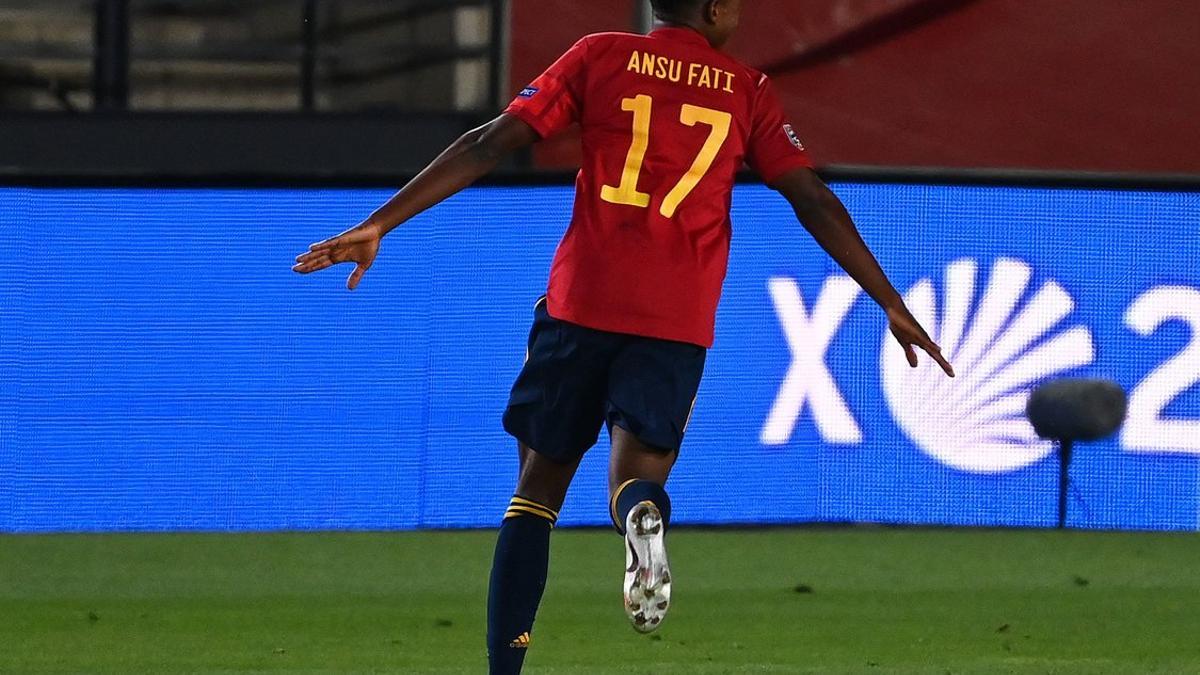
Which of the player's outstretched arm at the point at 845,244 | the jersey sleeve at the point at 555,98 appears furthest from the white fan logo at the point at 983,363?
the jersey sleeve at the point at 555,98

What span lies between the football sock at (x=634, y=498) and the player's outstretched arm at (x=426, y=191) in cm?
70

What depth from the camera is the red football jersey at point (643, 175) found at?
4.54m

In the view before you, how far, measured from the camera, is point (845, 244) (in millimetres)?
4707

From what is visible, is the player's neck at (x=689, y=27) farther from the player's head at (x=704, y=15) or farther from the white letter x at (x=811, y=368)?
the white letter x at (x=811, y=368)

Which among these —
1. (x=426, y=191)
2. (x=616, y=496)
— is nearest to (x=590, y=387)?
(x=616, y=496)

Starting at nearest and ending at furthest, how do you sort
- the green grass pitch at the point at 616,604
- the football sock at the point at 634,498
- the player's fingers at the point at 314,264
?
the player's fingers at the point at 314,264, the football sock at the point at 634,498, the green grass pitch at the point at 616,604

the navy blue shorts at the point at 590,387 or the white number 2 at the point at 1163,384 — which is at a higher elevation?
the navy blue shorts at the point at 590,387

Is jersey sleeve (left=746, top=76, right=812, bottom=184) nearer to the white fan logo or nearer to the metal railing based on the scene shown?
the white fan logo

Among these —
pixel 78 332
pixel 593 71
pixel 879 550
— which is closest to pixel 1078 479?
pixel 879 550

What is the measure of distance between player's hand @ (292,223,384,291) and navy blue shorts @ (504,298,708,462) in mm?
489

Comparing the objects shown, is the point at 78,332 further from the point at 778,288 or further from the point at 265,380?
the point at 778,288

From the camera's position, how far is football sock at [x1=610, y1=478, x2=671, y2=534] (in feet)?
14.4

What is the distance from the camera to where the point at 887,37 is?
11812mm

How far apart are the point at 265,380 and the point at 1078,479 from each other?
3384mm
